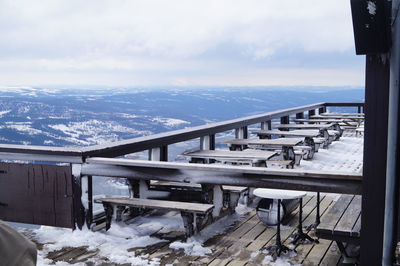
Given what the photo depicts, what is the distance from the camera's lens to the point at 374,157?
3973 millimetres

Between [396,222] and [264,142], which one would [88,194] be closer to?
[396,222]

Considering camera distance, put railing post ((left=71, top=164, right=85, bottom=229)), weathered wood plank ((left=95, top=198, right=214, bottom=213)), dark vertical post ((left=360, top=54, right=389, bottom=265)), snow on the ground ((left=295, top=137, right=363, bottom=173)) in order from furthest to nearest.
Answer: snow on the ground ((left=295, top=137, right=363, bottom=173)) → railing post ((left=71, top=164, right=85, bottom=229)) → weathered wood plank ((left=95, top=198, right=214, bottom=213)) → dark vertical post ((left=360, top=54, right=389, bottom=265))

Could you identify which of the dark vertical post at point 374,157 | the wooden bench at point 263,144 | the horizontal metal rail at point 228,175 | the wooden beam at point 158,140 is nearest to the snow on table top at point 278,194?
the horizontal metal rail at point 228,175

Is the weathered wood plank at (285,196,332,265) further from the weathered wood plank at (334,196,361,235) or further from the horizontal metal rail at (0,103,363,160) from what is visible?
the horizontal metal rail at (0,103,363,160)

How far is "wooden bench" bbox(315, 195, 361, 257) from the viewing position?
13.6 feet

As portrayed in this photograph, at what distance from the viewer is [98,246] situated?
4.98 m

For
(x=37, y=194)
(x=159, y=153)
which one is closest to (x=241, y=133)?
(x=159, y=153)

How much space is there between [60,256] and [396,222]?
9.60ft

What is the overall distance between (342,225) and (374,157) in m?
0.70

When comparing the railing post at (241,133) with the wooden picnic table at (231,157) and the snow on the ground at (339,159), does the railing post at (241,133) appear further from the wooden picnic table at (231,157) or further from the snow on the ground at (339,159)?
the wooden picnic table at (231,157)

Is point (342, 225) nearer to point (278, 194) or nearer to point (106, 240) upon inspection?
point (278, 194)

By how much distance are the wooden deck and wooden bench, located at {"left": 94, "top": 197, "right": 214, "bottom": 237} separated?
206 millimetres

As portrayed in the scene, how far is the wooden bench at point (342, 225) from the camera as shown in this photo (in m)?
4.15

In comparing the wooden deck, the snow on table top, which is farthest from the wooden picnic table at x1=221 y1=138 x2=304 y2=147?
the snow on table top
